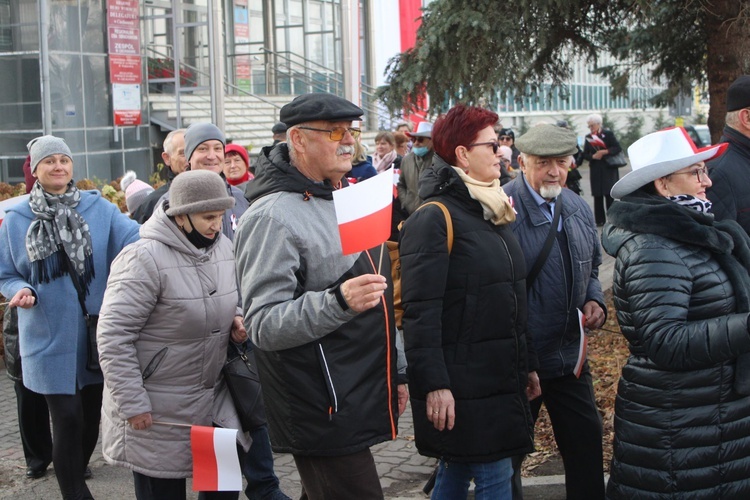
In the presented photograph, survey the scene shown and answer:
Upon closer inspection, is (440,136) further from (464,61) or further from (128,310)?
(464,61)

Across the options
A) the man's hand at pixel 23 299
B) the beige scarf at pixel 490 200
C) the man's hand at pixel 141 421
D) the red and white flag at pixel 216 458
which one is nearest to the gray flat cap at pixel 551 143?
the beige scarf at pixel 490 200

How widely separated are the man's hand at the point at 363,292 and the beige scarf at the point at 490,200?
998mm

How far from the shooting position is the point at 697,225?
3.45 m

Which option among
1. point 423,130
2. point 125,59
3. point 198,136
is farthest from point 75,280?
point 125,59

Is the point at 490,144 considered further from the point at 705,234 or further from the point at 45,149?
the point at 45,149

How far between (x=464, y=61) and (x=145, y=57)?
13300 millimetres

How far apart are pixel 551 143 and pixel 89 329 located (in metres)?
2.67

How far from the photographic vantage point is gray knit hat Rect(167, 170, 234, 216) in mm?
4098

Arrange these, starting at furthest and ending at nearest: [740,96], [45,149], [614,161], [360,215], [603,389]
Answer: [614,161] < [603,389] < [45,149] < [740,96] < [360,215]

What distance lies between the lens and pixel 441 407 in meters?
3.80

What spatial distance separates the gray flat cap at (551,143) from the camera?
14.9 ft

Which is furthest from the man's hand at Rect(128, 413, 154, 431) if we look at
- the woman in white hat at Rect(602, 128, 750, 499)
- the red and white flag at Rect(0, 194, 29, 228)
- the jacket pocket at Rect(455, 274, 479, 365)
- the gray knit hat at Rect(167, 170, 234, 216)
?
the red and white flag at Rect(0, 194, 29, 228)

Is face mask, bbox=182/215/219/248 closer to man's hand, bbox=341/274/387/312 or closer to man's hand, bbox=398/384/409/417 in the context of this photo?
man's hand, bbox=398/384/409/417

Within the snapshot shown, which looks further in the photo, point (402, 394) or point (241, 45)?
point (241, 45)
